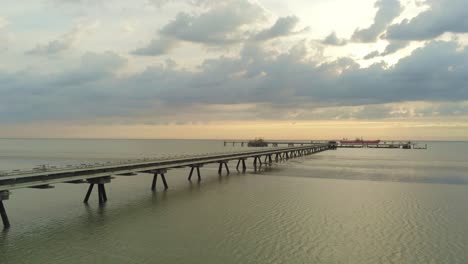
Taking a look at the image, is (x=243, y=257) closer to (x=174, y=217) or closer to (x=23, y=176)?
(x=174, y=217)

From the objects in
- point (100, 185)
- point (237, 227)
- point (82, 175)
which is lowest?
point (237, 227)

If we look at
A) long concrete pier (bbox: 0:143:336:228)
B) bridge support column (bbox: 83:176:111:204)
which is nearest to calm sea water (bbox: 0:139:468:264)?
bridge support column (bbox: 83:176:111:204)

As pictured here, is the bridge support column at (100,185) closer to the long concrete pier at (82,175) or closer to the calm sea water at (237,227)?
the long concrete pier at (82,175)

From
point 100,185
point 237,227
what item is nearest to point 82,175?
point 100,185

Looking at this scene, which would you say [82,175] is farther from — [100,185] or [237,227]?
[237,227]

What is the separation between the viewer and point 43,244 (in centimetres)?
1532

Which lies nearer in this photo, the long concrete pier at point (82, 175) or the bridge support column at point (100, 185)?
the long concrete pier at point (82, 175)

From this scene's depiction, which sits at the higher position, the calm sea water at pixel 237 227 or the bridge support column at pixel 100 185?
the bridge support column at pixel 100 185

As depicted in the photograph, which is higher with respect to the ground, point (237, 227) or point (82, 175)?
point (82, 175)

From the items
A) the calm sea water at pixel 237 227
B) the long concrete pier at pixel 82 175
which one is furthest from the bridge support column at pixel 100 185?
the calm sea water at pixel 237 227

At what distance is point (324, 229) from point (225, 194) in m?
12.3

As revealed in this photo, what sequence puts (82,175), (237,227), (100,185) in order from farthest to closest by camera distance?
1. (100,185)
2. (82,175)
3. (237,227)

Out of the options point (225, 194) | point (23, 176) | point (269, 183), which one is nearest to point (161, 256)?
point (23, 176)

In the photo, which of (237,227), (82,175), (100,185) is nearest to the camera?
(237,227)
